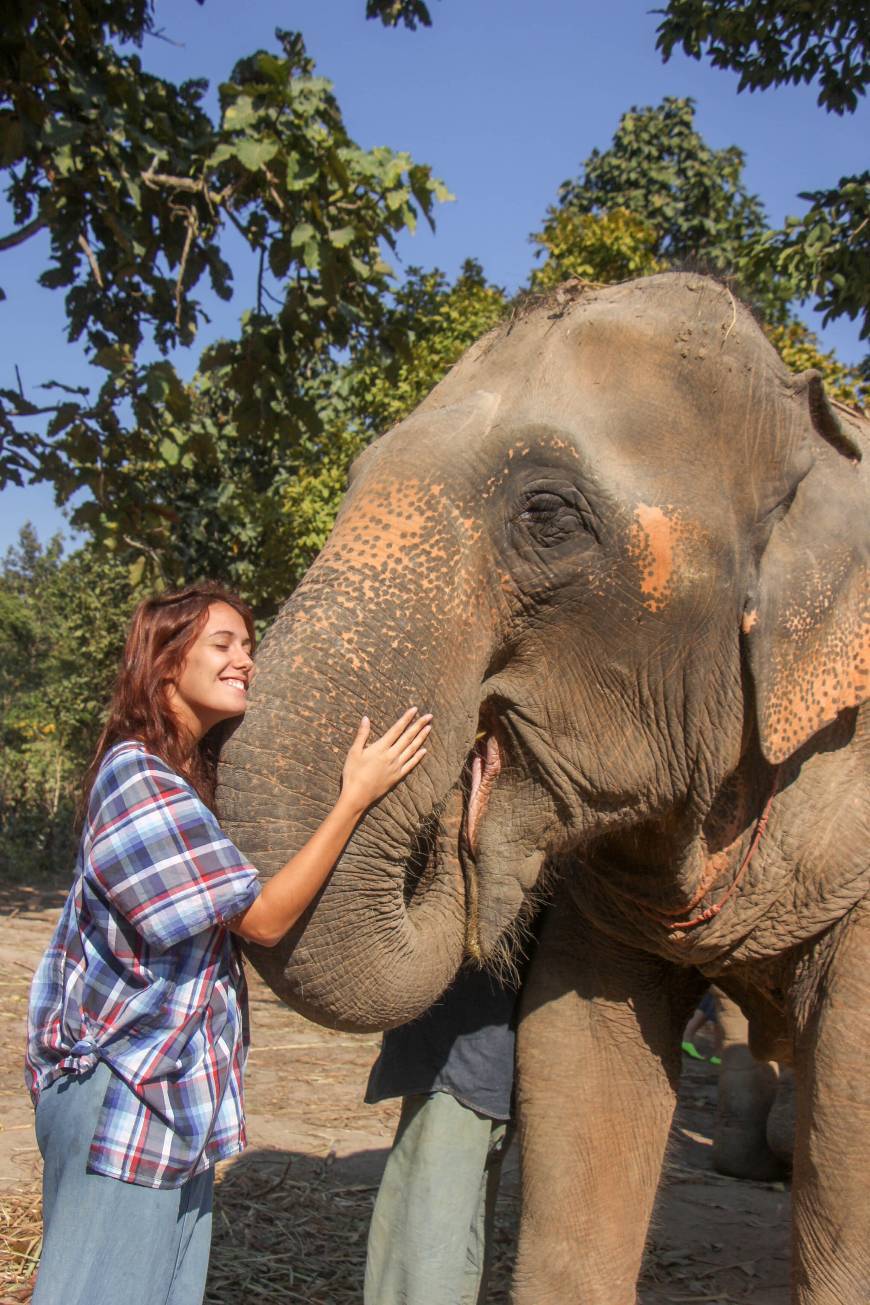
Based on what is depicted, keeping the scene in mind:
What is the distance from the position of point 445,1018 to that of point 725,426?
55.4 inches

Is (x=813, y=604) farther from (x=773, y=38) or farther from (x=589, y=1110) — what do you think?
(x=773, y=38)

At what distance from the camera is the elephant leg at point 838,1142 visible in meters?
2.40

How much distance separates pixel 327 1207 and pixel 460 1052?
142 centimetres

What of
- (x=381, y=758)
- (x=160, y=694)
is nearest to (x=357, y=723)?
(x=381, y=758)

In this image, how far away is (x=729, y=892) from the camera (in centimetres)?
250

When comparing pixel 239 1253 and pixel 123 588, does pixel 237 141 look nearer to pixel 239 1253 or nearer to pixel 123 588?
pixel 239 1253

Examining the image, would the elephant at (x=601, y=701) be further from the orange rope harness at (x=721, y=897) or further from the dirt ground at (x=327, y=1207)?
the dirt ground at (x=327, y=1207)

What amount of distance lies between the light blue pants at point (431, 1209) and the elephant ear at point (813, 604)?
3.65ft

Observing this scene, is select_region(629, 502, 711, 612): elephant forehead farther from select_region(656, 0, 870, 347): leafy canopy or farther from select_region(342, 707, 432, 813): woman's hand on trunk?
select_region(656, 0, 870, 347): leafy canopy

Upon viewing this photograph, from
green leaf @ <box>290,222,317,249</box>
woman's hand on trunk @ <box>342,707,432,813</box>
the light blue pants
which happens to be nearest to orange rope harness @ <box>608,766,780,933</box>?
the light blue pants

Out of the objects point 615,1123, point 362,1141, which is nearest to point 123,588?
point 362,1141

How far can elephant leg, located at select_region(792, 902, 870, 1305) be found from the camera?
7.87 feet

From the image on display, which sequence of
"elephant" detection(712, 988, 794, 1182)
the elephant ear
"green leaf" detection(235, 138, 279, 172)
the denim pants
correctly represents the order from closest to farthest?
the denim pants, the elephant ear, "elephant" detection(712, 988, 794, 1182), "green leaf" detection(235, 138, 279, 172)

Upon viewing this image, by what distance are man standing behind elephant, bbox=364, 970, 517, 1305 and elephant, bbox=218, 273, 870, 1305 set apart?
0.13 m
